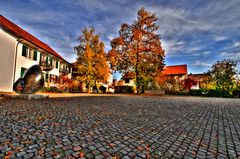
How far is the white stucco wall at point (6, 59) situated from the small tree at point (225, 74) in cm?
3088

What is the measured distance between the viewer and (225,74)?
26281mm

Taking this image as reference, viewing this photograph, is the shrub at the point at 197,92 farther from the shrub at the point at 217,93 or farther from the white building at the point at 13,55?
the white building at the point at 13,55

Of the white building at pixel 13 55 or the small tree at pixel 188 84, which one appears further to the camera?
the small tree at pixel 188 84

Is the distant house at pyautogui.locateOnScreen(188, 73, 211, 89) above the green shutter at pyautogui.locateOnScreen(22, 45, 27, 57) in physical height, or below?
below

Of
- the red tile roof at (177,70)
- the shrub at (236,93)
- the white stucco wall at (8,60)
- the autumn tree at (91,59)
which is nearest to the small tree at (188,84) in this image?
the shrub at (236,93)

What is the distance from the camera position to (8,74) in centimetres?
1542

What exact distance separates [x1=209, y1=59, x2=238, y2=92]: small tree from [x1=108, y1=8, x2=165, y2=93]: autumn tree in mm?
12918

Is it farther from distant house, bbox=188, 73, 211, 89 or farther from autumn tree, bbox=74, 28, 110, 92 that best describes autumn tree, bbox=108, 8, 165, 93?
distant house, bbox=188, 73, 211, 89

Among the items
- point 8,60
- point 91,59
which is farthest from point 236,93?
point 8,60

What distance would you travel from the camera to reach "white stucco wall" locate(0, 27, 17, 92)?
14812 millimetres

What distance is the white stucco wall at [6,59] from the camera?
1481 cm


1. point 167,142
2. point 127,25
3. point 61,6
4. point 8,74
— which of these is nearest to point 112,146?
point 167,142

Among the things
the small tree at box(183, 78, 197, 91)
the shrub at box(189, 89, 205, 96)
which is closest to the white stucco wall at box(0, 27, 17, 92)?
the shrub at box(189, 89, 205, 96)

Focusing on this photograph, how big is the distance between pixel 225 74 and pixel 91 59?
2471 cm
